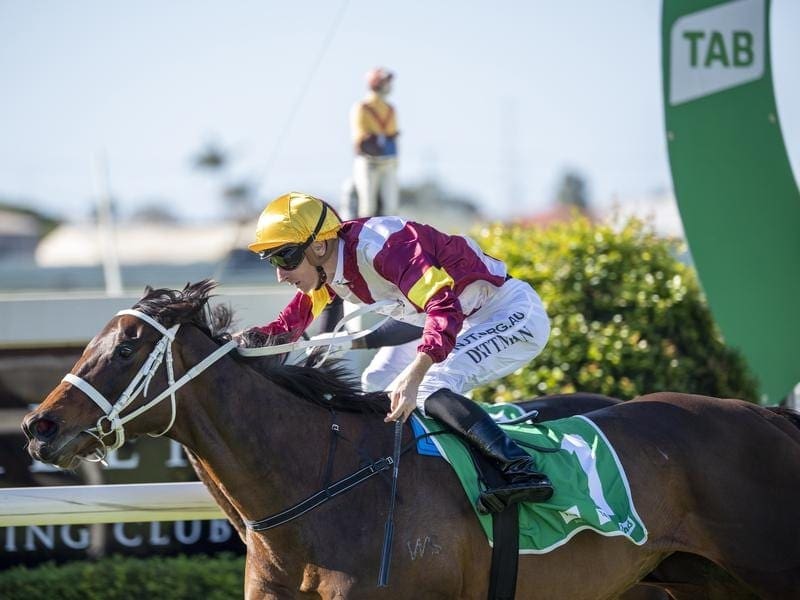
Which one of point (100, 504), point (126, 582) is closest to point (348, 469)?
point (100, 504)

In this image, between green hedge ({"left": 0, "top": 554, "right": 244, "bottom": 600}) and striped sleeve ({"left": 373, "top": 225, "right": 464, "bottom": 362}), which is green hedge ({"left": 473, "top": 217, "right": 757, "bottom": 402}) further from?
striped sleeve ({"left": 373, "top": 225, "right": 464, "bottom": 362})

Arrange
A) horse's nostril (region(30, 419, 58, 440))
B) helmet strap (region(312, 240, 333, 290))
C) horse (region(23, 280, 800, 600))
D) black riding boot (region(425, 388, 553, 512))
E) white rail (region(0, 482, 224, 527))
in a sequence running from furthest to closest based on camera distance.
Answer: white rail (region(0, 482, 224, 527)) → helmet strap (region(312, 240, 333, 290)) → black riding boot (region(425, 388, 553, 512)) → horse (region(23, 280, 800, 600)) → horse's nostril (region(30, 419, 58, 440))

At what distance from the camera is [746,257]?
6.50 metres

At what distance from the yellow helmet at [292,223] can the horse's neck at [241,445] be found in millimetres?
472

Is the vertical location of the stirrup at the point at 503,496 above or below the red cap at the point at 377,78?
below

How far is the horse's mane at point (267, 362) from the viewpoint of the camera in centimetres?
361

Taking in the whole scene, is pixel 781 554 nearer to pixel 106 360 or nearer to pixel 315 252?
pixel 315 252

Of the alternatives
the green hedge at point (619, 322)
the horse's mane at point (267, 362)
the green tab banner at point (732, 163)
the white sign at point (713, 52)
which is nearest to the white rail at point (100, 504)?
the horse's mane at point (267, 362)

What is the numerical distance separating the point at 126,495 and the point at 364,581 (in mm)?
1629

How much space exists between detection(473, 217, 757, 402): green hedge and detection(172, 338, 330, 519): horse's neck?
9.19ft

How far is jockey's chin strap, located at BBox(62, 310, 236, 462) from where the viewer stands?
333 centimetres

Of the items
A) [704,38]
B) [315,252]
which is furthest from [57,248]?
[315,252]

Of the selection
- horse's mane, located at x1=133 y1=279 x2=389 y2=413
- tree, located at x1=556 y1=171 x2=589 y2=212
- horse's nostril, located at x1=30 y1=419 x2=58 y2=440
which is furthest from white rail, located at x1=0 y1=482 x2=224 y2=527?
tree, located at x1=556 y1=171 x2=589 y2=212

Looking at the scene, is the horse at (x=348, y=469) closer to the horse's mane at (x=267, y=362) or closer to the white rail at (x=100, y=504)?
the horse's mane at (x=267, y=362)
